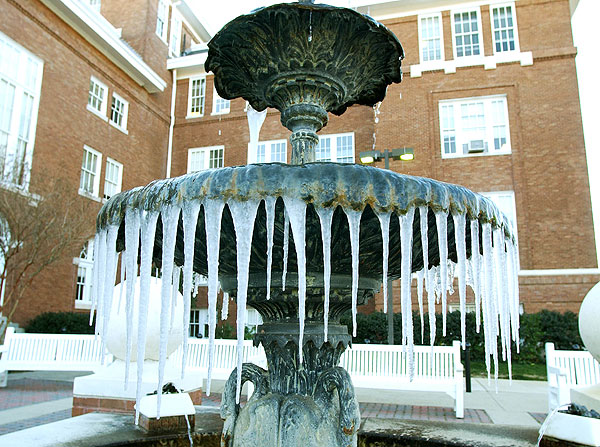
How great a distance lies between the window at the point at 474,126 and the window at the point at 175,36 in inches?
548

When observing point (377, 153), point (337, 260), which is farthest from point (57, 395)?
point (377, 153)

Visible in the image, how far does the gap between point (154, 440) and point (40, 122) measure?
15.7 m

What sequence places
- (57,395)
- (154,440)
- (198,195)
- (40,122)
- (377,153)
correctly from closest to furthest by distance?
(198,195) → (154,440) → (57,395) → (377,153) → (40,122)

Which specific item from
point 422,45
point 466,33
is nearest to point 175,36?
point 422,45

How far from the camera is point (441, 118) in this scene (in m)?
18.5

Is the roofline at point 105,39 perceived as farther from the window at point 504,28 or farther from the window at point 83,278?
the window at point 504,28

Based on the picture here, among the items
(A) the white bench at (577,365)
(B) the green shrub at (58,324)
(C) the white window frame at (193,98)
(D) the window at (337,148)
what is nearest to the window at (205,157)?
(C) the white window frame at (193,98)

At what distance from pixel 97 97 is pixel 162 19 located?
21.5 feet

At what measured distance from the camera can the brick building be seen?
16.3m

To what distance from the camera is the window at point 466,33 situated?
1875 centimetres

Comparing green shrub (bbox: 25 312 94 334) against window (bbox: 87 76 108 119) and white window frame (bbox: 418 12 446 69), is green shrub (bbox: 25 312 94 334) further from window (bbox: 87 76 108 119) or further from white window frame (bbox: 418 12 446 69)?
white window frame (bbox: 418 12 446 69)

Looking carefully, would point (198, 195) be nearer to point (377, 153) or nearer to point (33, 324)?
point (377, 153)

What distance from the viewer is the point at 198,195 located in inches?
94.8

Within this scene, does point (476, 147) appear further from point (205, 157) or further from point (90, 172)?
point (90, 172)
